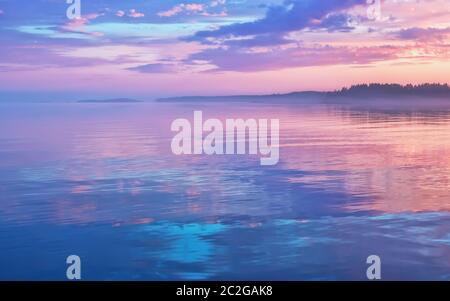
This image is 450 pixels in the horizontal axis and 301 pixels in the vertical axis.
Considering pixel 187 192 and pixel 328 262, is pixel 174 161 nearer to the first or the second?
pixel 187 192

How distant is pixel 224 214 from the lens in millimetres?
9789

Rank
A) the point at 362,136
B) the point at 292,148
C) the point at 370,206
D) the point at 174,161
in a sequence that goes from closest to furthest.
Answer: the point at 370,206 < the point at 174,161 < the point at 292,148 < the point at 362,136

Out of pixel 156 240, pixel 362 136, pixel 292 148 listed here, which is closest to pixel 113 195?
pixel 156 240

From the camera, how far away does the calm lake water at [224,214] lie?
287 inches

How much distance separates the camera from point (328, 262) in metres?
7.35

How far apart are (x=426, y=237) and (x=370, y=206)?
1.93m

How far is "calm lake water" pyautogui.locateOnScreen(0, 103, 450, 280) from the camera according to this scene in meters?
7.29
